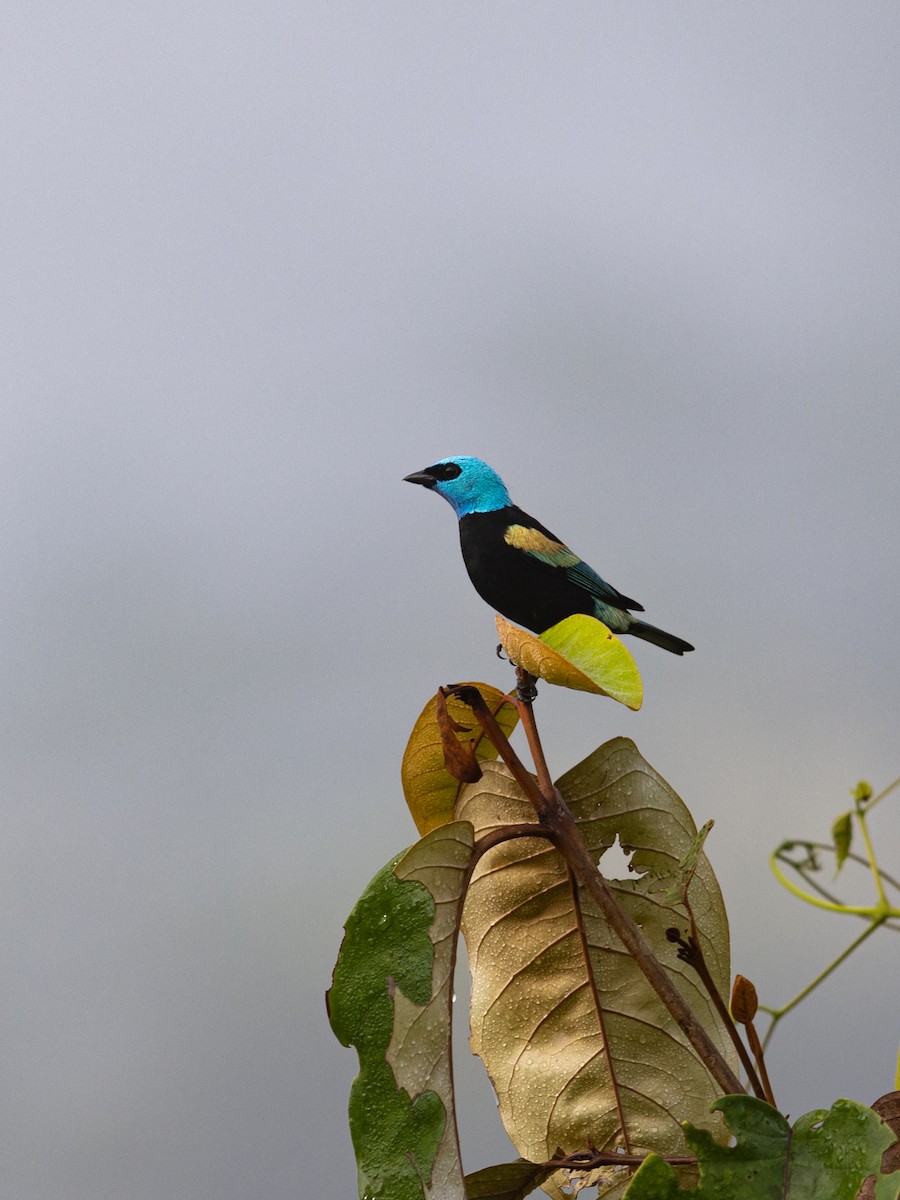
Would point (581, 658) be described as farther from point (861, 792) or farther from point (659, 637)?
point (659, 637)

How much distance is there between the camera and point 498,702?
0.89 meters

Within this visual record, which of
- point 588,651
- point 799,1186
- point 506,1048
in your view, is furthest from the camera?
point 506,1048

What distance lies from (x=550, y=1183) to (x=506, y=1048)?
0.32ft

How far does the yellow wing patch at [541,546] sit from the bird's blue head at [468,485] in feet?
0.23

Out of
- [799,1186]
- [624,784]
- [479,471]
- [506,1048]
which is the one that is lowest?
[799,1186]

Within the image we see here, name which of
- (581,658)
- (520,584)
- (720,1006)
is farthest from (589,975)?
(520,584)

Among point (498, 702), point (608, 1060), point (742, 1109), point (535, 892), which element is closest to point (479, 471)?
point (498, 702)

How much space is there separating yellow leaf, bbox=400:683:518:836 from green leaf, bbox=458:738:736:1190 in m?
0.04

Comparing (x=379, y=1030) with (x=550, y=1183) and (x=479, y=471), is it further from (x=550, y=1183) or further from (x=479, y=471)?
(x=479, y=471)

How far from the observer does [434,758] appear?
93 cm

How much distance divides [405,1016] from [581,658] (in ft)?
0.84

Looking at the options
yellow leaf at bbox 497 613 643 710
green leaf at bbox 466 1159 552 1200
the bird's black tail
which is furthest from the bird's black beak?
green leaf at bbox 466 1159 552 1200

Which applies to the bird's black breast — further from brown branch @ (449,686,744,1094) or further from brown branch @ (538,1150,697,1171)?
brown branch @ (538,1150,697,1171)

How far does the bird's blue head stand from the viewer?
1.21 meters
